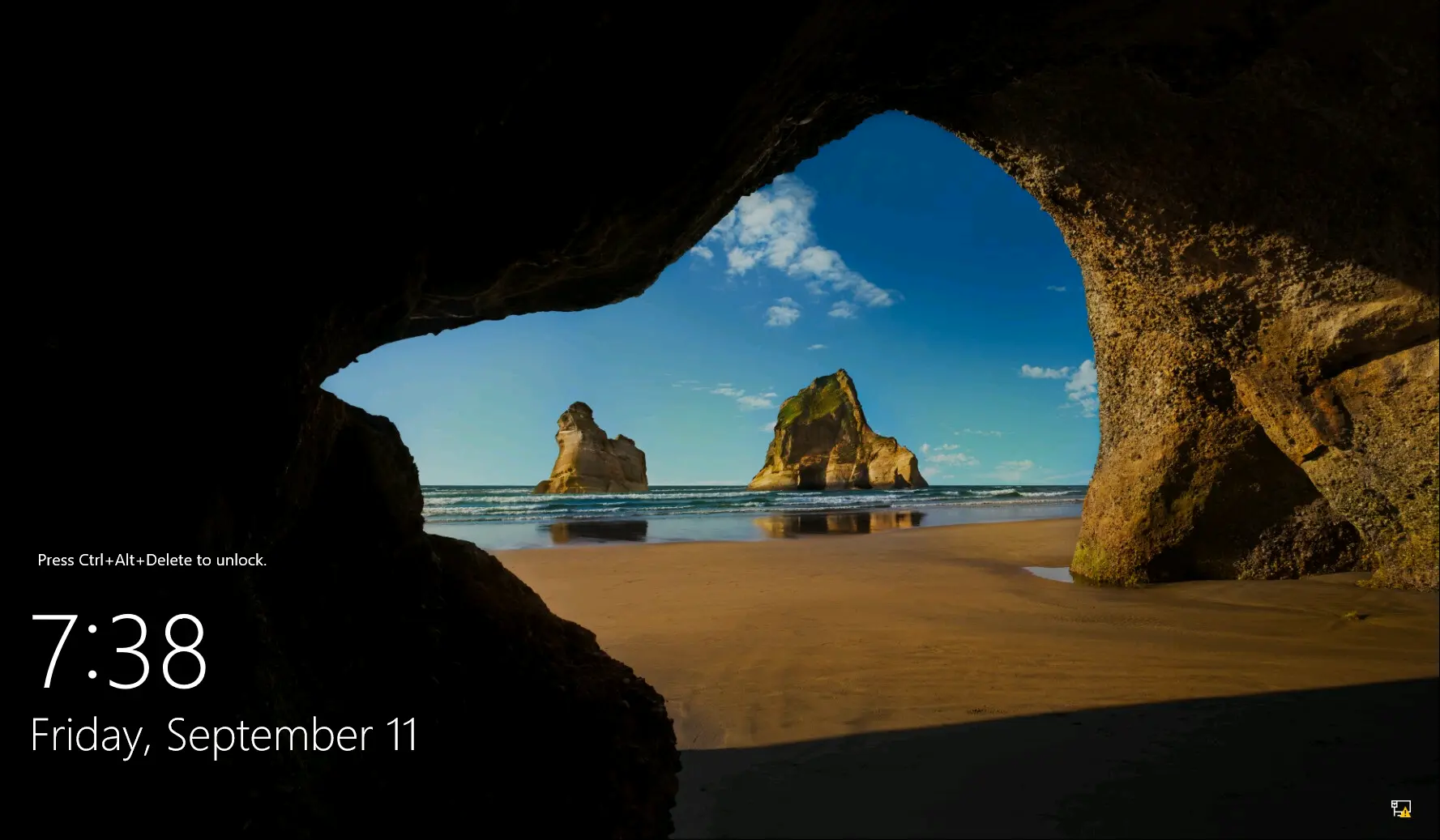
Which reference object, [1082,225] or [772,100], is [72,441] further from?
[1082,225]

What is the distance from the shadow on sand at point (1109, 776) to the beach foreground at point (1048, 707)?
0.01 metres

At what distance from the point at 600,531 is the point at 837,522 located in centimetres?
650

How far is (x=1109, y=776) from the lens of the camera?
8.87ft

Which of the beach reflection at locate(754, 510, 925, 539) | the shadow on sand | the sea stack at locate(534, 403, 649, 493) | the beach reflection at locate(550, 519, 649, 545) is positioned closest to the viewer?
the shadow on sand

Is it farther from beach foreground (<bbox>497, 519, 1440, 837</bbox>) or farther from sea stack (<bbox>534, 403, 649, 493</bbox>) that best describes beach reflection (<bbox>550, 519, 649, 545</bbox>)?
sea stack (<bbox>534, 403, 649, 493</bbox>)

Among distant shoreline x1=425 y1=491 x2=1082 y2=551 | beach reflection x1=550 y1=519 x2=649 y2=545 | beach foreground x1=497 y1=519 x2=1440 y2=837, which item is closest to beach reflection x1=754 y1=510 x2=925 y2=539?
distant shoreline x1=425 y1=491 x2=1082 y2=551

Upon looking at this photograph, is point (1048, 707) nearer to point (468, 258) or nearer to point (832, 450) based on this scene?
point (468, 258)

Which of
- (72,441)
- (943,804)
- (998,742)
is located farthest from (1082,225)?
(72,441)

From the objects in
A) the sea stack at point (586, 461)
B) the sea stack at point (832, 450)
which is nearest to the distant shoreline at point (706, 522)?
the sea stack at point (586, 461)

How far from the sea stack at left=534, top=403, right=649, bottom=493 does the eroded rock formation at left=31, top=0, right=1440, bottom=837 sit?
44.1m

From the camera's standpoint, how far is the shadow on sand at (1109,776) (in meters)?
2.39

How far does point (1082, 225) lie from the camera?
5812 millimetres

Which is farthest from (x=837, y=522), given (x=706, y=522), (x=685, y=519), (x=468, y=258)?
(x=468, y=258)

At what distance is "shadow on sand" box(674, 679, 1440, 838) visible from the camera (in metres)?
2.39
